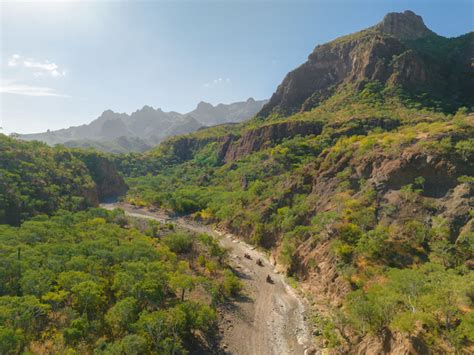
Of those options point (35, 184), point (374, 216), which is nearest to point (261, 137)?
point (374, 216)

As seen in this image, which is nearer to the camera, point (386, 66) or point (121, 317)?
point (121, 317)

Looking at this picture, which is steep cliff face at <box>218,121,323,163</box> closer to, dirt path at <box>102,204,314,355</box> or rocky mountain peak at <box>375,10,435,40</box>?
dirt path at <box>102,204,314,355</box>

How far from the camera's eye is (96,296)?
28703mm

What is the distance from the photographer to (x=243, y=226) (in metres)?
Answer: 65.6

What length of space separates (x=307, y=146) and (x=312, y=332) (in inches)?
2471

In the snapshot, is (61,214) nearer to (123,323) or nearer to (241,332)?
(123,323)

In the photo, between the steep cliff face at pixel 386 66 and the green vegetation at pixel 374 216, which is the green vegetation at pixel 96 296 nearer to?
the green vegetation at pixel 374 216

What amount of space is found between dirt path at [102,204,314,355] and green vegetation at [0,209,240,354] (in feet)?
8.43

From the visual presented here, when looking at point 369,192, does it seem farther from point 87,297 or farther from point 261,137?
point 261,137

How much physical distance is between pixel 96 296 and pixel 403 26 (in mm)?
165350

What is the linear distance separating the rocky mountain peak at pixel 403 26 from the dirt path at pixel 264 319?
136m

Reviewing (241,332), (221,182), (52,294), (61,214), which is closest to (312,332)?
(241,332)

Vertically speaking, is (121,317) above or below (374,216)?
below

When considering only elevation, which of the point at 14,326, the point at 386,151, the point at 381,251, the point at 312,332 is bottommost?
the point at 312,332
